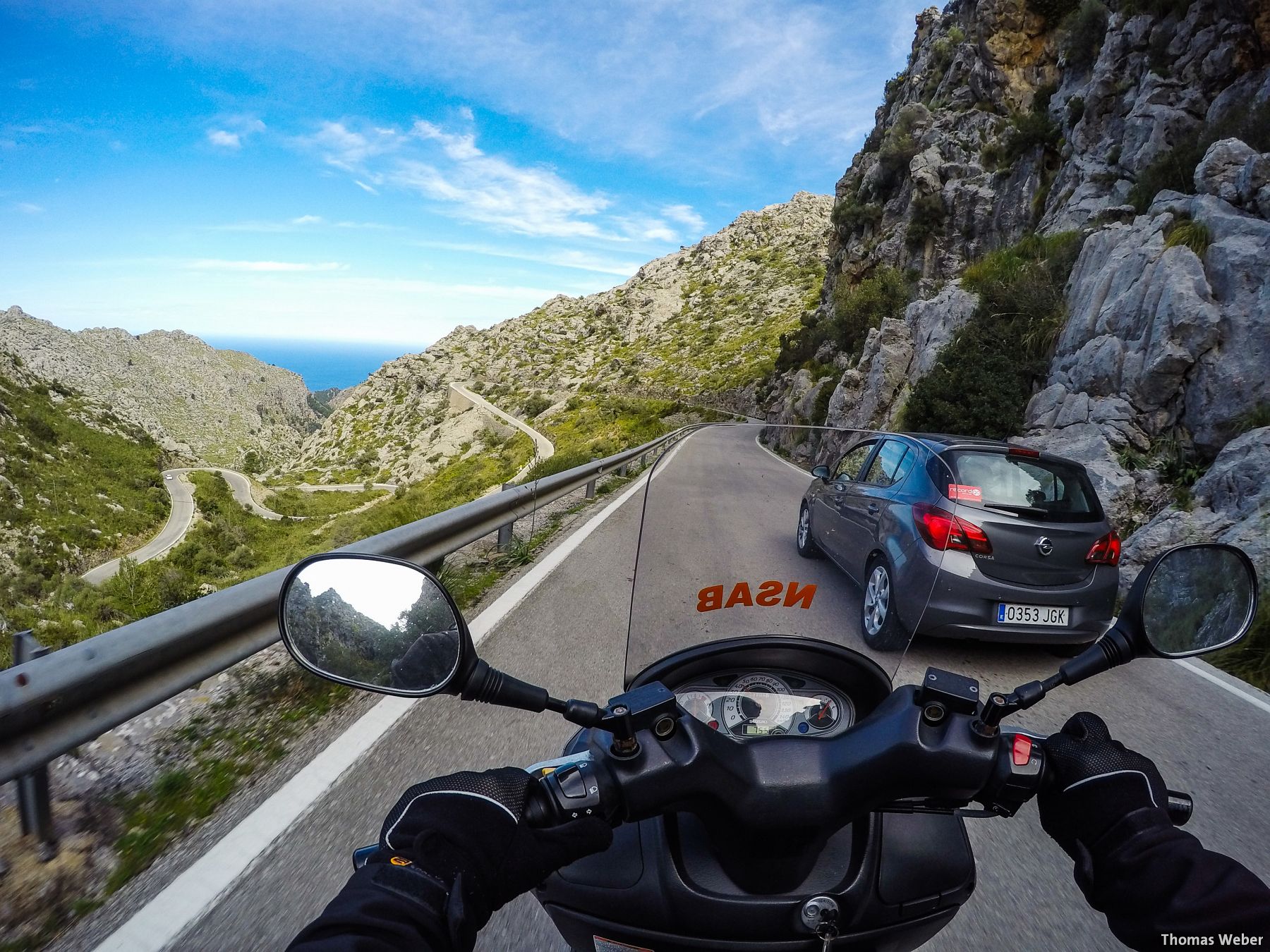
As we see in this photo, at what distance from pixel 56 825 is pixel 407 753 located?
1.26m

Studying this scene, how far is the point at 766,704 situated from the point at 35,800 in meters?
2.57

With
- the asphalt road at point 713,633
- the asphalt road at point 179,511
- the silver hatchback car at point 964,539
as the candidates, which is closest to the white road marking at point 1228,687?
the asphalt road at point 713,633

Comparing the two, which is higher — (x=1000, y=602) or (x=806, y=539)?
(x=806, y=539)

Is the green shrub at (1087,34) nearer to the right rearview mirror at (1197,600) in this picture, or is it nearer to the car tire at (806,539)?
the right rearview mirror at (1197,600)

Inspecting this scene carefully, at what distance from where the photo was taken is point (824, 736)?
1.43 meters

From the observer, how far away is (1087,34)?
23016mm

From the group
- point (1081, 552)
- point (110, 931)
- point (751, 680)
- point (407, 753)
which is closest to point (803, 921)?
point (751, 680)

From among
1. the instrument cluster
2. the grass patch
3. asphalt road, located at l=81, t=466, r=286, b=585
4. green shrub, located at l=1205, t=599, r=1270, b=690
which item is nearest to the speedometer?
the instrument cluster

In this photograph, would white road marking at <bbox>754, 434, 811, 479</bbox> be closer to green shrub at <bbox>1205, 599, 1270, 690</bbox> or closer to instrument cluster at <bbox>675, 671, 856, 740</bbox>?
instrument cluster at <bbox>675, 671, 856, 740</bbox>

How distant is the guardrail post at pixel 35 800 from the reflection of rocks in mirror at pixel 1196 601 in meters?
3.27

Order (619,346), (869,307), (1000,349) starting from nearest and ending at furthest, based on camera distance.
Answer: (1000,349) → (869,307) → (619,346)

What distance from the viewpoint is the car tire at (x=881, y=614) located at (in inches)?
69.0

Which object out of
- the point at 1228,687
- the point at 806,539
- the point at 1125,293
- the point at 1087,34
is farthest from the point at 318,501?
the point at 806,539

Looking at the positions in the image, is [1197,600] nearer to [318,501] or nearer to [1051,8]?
[1051,8]
